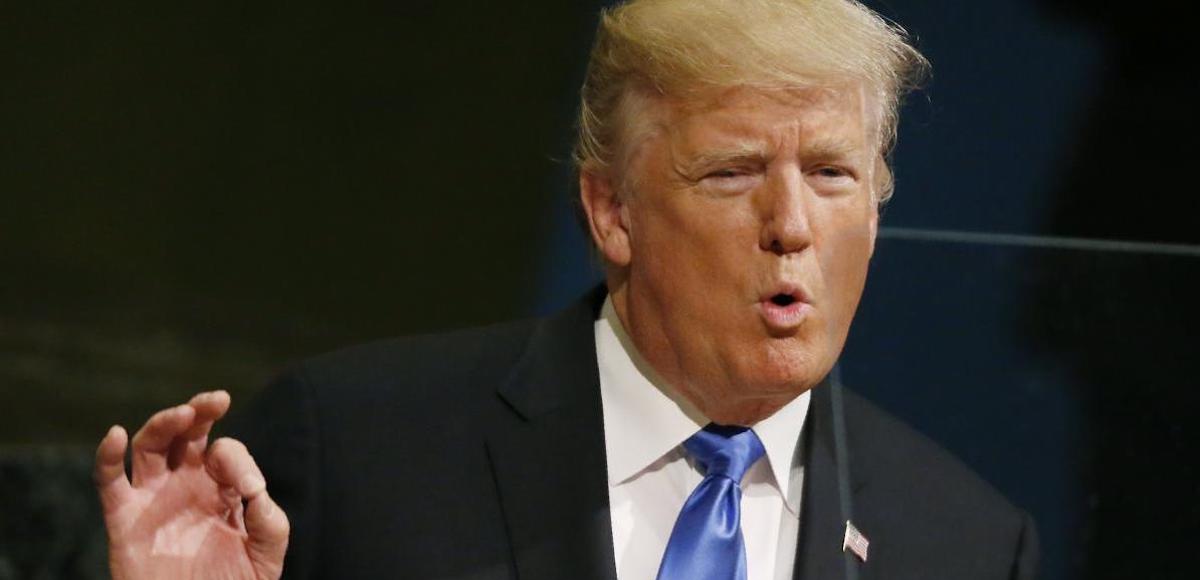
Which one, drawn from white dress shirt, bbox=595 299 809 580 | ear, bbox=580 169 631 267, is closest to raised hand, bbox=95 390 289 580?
white dress shirt, bbox=595 299 809 580

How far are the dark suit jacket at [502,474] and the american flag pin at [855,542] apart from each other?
0.01 meters

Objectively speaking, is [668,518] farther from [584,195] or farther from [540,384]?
[584,195]

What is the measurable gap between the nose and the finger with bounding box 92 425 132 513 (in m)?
0.63

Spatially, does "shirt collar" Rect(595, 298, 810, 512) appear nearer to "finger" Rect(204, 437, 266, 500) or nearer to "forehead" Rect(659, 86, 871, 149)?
"forehead" Rect(659, 86, 871, 149)

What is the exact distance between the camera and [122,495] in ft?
5.15

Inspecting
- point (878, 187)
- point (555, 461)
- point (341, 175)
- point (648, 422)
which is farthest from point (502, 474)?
point (341, 175)

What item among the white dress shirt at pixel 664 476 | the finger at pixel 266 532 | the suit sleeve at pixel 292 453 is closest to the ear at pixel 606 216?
the white dress shirt at pixel 664 476

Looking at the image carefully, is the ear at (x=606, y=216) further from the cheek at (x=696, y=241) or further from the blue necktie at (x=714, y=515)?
the blue necktie at (x=714, y=515)

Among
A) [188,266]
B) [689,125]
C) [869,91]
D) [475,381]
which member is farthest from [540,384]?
[188,266]

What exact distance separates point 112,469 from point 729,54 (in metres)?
0.70

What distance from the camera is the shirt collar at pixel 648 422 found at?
6.15 ft

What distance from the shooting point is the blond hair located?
180cm

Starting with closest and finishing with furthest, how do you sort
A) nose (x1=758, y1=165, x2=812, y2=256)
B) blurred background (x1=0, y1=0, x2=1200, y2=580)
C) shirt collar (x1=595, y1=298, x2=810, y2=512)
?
nose (x1=758, y1=165, x2=812, y2=256) → shirt collar (x1=595, y1=298, x2=810, y2=512) → blurred background (x1=0, y1=0, x2=1200, y2=580)

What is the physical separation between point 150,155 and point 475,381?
787 millimetres
